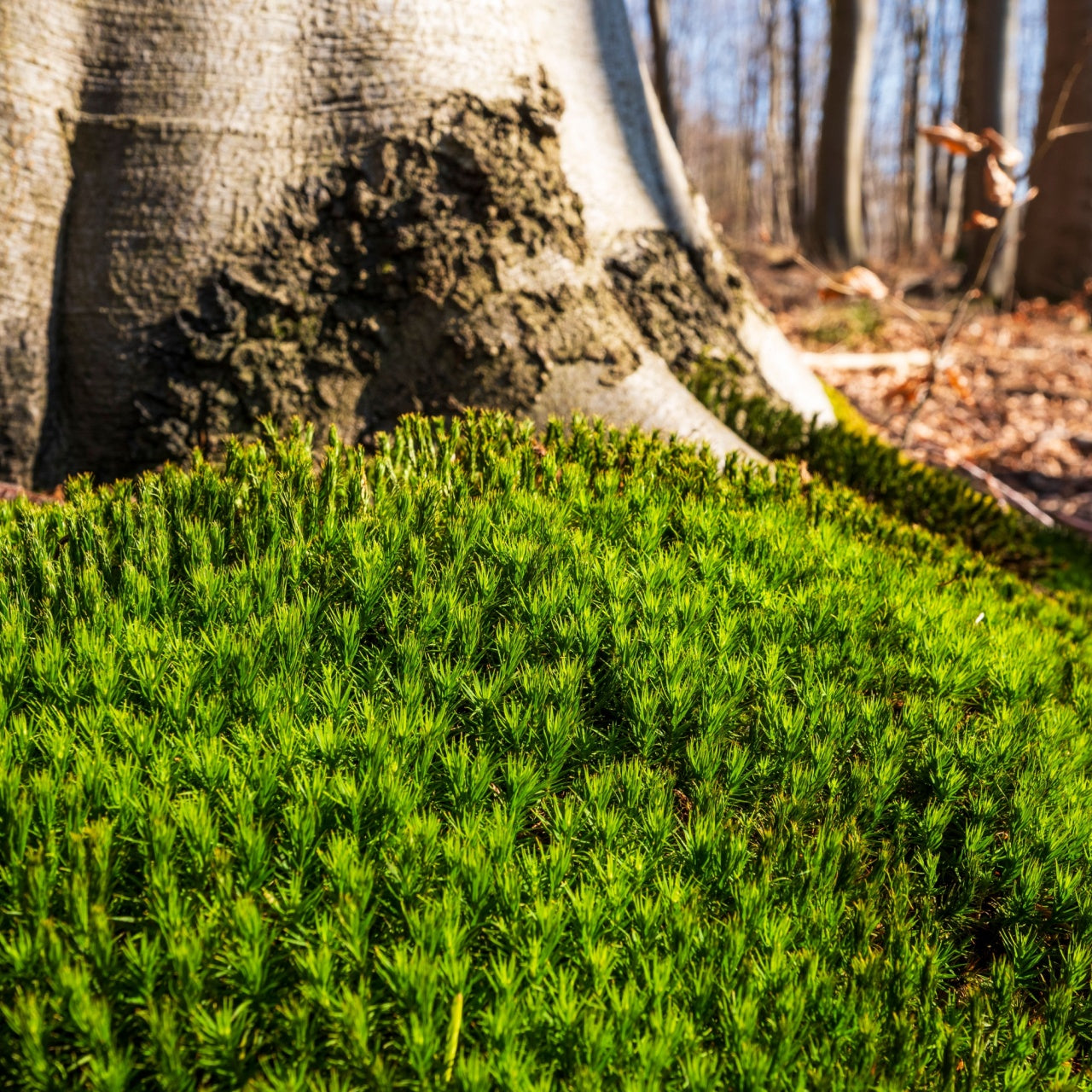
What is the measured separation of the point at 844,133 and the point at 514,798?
1577cm

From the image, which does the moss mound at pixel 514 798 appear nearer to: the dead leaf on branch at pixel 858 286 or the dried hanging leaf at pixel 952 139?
the dead leaf on branch at pixel 858 286

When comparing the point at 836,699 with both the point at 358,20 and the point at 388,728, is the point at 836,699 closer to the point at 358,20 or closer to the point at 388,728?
the point at 388,728

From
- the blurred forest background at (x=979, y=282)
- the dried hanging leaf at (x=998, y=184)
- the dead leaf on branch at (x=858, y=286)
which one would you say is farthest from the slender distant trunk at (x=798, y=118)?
the dead leaf on branch at (x=858, y=286)

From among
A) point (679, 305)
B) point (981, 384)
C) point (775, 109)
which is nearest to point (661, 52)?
point (981, 384)

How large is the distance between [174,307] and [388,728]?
233 cm

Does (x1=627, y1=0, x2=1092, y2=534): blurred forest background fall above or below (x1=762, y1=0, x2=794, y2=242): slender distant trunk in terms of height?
below

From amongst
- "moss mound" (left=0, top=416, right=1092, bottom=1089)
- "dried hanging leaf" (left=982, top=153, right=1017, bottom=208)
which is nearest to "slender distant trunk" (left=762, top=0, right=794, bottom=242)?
"dried hanging leaf" (left=982, top=153, right=1017, bottom=208)

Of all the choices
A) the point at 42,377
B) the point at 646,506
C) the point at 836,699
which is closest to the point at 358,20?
the point at 42,377

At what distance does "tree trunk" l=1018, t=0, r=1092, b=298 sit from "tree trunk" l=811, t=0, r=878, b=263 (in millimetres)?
3776

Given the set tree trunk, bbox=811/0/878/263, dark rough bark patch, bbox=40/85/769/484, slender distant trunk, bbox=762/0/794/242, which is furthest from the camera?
slender distant trunk, bbox=762/0/794/242

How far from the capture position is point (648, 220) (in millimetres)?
4133

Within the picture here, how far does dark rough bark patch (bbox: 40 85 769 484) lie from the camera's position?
3.48 meters

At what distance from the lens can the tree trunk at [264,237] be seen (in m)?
3.48

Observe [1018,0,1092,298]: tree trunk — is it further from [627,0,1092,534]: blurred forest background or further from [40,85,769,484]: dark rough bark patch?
[40,85,769,484]: dark rough bark patch
